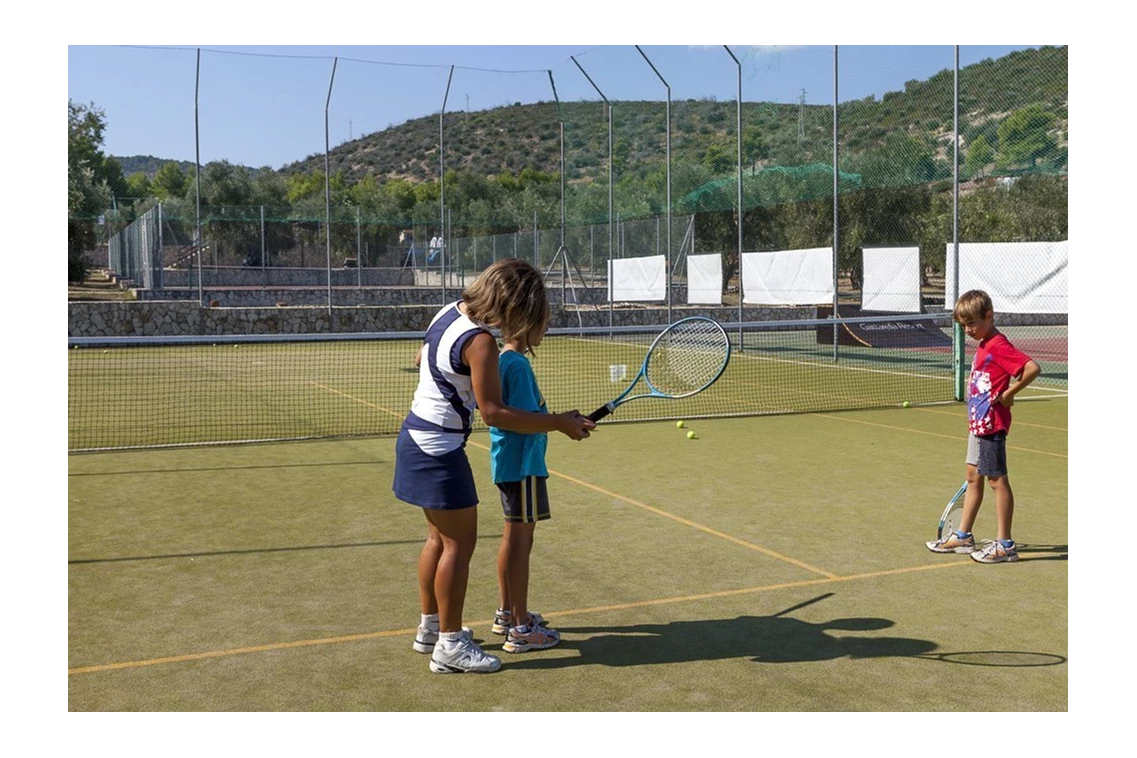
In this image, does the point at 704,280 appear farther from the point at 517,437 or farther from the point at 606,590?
the point at 517,437

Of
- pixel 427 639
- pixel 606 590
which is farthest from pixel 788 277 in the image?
pixel 427 639

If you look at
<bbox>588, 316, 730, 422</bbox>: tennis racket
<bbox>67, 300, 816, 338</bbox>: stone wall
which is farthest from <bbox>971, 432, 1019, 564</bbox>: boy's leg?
<bbox>67, 300, 816, 338</bbox>: stone wall

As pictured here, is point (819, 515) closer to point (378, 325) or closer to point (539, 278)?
point (539, 278)

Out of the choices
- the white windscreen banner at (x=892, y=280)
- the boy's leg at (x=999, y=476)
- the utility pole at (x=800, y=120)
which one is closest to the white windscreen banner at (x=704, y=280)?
the utility pole at (x=800, y=120)

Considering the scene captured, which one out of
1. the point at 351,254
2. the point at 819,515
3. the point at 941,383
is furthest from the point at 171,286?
the point at 819,515

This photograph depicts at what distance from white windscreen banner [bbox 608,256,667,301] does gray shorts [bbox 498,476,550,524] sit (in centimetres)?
2028

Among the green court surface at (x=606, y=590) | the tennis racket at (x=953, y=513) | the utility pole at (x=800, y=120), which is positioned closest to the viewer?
the green court surface at (x=606, y=590)

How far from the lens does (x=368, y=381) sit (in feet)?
56.0

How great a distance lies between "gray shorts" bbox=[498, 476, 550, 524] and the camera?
471cm

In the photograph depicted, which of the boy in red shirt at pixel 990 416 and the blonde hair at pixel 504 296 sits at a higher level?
the blonde hair at pixel 504 296

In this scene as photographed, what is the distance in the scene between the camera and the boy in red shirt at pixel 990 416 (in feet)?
19.8

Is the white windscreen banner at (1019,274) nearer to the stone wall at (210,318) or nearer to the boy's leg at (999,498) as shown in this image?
the stone wall at (210,318)

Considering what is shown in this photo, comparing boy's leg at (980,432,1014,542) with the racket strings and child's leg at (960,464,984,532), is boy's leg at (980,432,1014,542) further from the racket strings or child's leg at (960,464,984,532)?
the racket strings

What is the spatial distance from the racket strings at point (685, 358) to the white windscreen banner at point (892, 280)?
13.4 metres
